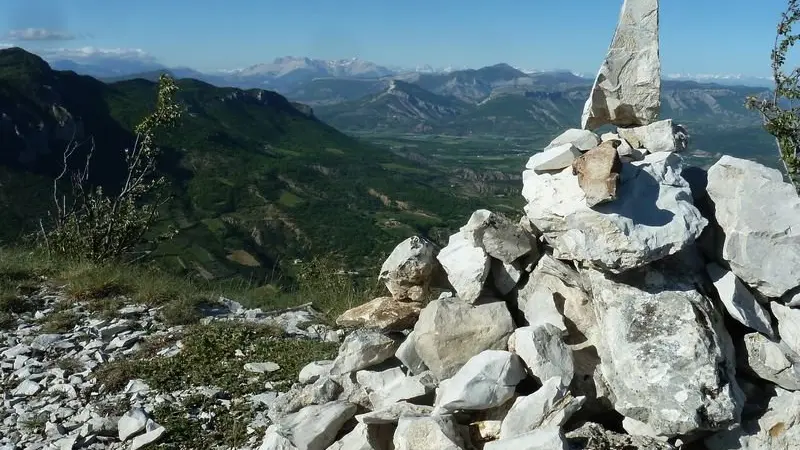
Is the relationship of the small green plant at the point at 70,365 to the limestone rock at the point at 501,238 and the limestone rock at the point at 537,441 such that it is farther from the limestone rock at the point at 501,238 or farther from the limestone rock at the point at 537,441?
the limestone rock at the point at 537,441

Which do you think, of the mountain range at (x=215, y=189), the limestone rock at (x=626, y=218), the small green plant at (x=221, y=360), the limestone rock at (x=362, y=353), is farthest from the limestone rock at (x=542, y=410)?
the mountain range at (x=215, y=189)

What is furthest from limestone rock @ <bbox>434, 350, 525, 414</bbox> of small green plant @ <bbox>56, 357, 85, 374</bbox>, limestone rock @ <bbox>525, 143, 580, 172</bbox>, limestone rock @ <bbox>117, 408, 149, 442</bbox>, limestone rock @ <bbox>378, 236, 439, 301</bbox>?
small green plant @ <bbox>56, 357, 85, 374</bbox>

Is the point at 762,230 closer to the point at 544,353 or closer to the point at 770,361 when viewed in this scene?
the point at 770,361

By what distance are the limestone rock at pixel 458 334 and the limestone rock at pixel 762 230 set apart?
227cm

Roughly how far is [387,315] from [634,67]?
4.16m

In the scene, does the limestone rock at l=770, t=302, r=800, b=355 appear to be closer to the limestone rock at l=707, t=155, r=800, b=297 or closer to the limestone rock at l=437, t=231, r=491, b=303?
the limestone rock at l=707, t=155, r=800, b=297

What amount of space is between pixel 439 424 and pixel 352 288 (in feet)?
21.7

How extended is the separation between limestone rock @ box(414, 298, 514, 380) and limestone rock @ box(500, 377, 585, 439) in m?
1.07

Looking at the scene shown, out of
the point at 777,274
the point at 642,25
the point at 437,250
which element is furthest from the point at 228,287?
the point at 777,274

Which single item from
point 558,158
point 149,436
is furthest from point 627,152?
point 149,436

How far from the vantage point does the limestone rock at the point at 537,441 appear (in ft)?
16.0

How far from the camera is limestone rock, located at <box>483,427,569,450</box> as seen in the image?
488 cm

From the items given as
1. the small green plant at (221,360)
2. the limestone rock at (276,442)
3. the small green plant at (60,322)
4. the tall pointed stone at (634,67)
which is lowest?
the small green plant at (60,322)

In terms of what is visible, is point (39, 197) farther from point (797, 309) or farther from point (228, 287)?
point (797, 309)
